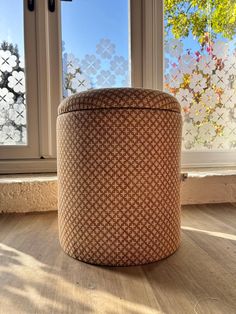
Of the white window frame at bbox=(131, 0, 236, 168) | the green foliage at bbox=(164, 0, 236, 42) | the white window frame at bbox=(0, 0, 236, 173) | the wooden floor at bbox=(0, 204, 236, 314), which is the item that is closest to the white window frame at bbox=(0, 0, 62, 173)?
the white window frame at bbox=(0, 0, 236, 173)

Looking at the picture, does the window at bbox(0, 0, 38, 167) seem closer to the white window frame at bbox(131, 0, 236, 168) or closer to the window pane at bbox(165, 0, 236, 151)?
the white window frame at bbox(131, 0, 236, 168)

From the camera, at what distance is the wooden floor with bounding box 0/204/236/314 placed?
0.50 meters

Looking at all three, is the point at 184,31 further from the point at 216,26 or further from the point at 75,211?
the point at 75,211

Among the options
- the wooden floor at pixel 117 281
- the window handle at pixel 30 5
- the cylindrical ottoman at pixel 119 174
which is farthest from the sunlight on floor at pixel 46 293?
the window handle at pixel 30 5

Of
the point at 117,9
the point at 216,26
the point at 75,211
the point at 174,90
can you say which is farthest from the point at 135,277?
the point at 216,26

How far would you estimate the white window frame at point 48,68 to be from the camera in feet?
Answer: 4.41

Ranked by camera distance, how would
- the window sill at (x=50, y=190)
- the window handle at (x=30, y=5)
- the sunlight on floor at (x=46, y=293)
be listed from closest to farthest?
the sunlight on floor at (x=46, y=293)
the window sill at (x=50, y=190)
the window handle at (x=30, y=5)

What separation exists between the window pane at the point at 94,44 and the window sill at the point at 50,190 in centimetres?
53

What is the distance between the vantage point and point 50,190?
1205 mm

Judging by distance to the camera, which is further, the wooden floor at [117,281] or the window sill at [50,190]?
the window sill at [50,190]

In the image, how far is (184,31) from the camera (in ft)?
4.85

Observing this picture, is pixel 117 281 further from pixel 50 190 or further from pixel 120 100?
pixel 50 190

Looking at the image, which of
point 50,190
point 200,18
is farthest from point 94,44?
point 50,190

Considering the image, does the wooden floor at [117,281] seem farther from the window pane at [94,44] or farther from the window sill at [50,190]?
the window pane at [94,44]
